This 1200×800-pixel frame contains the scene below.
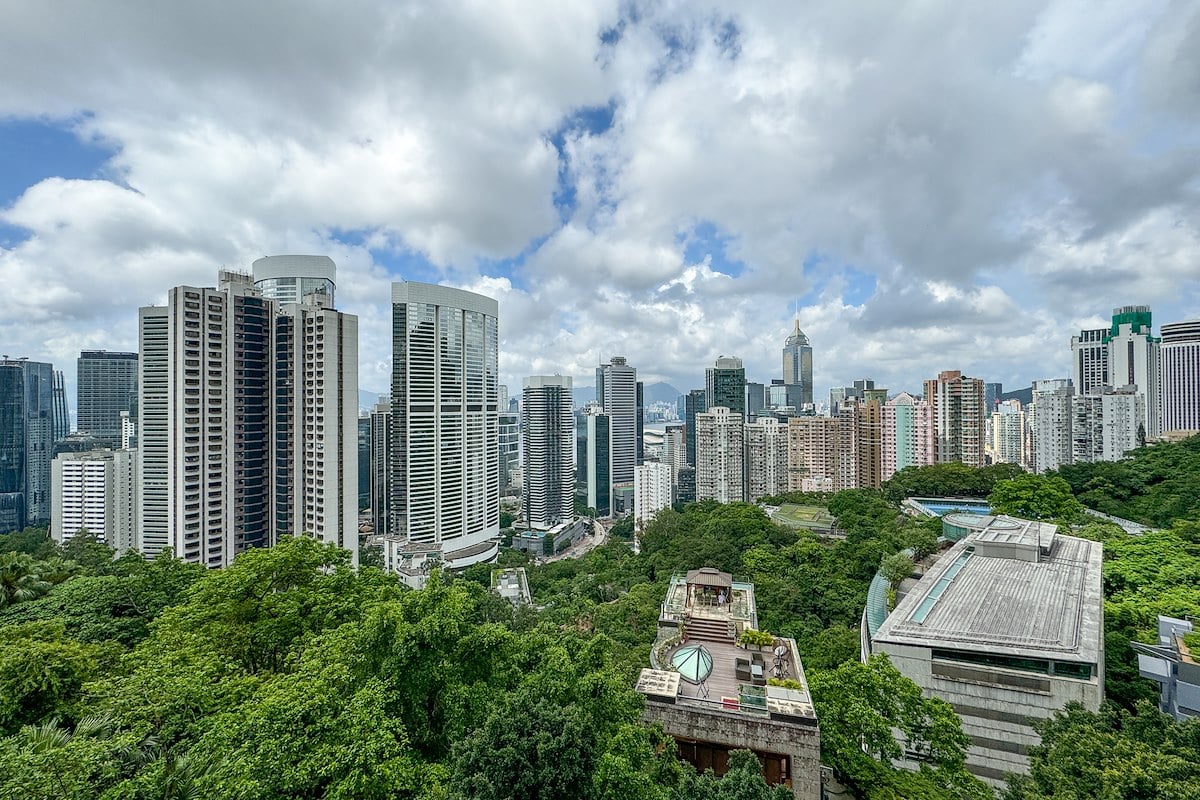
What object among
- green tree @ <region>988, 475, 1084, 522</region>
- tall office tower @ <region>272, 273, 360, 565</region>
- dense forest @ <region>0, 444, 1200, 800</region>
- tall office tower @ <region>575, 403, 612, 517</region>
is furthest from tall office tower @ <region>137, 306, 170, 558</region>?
tall office tower @ <region>575, 403, 612, 517</region>

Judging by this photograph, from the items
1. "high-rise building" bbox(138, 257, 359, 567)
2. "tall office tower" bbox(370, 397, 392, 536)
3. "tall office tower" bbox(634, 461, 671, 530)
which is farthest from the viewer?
"tall office tower" bbox(634, 461, 671, 530)

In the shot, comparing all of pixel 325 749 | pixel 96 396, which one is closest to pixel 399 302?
pixel 325 749

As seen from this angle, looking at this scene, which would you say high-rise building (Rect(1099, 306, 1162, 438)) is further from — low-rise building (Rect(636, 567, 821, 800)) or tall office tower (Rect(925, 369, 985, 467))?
low-rise building (Rect(636, 567, 821, 800))

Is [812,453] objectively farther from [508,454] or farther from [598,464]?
[508,454]

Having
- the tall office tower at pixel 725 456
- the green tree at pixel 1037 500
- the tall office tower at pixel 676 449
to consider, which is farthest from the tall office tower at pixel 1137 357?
the tall office tower at pixel 676 449

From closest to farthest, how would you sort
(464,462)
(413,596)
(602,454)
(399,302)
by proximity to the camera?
(413,596), (399,302), (464,462), (602,454)

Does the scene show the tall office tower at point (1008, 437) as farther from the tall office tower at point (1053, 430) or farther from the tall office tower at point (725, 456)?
the tall office tower at point (725, 456)

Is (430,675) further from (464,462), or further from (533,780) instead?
(464,462)
